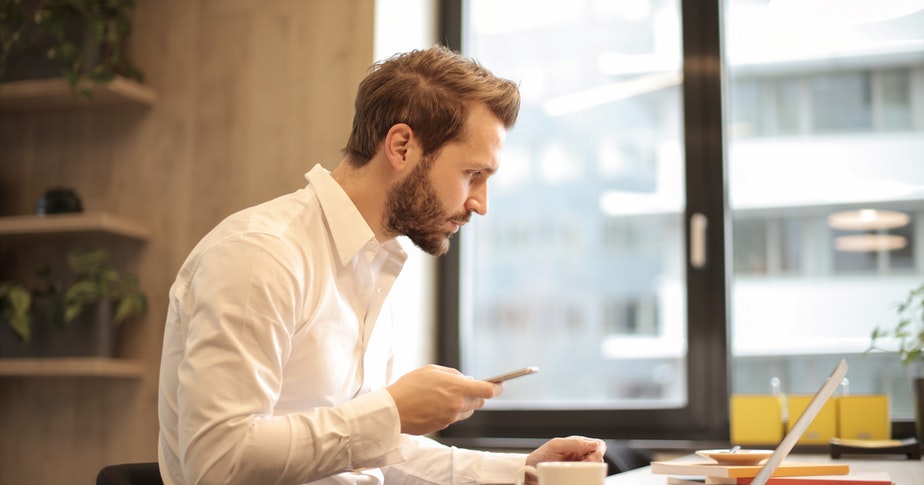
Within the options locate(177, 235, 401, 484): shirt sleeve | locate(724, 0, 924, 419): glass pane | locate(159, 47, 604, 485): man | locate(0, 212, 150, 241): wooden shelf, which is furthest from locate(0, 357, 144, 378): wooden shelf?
locate(724, 0, 924, 419): glass pane

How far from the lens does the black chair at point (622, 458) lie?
2283mm

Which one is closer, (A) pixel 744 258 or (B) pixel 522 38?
(A) pixel 744 258

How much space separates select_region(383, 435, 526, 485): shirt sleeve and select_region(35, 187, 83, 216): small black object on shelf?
1.88 metres

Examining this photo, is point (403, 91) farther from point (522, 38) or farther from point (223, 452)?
point (522, 38)

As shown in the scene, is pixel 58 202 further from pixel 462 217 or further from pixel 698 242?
pixel 698 242

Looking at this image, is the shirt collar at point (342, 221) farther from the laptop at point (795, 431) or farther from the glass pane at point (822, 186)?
the glass pane at point (822, 186)

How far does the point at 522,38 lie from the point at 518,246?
28.9 inches

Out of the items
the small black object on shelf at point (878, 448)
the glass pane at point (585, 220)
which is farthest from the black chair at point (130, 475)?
the glass pane at point (585, 220)

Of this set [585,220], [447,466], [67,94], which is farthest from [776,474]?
[67,94]

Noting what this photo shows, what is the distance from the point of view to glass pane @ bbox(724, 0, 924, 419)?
9.63ft

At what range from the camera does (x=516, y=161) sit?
11.2ft

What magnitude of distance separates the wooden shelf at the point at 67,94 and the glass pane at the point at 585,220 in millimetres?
1141

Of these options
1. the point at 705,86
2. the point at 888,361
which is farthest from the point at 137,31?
the point at 888,361

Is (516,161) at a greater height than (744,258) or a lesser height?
greater
